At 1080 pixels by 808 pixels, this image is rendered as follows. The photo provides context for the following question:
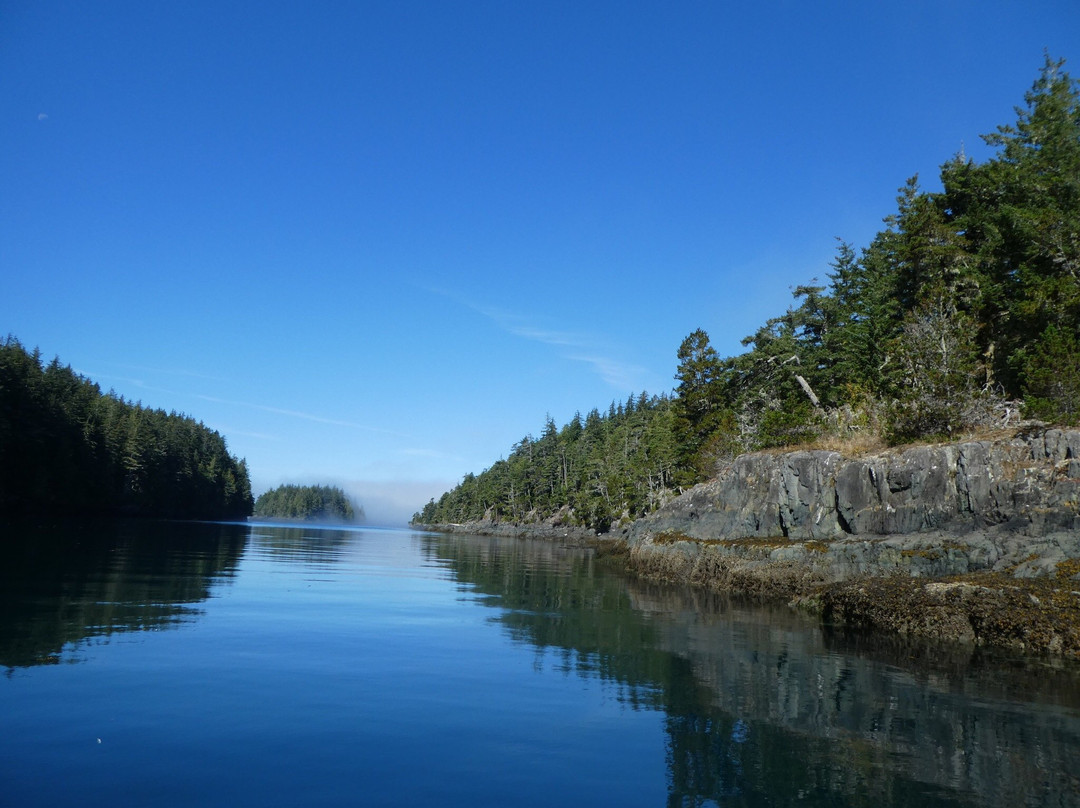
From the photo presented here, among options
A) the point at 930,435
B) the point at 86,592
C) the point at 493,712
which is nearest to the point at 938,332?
the point at 930,435

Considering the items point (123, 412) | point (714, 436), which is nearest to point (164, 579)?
point (714, 436)

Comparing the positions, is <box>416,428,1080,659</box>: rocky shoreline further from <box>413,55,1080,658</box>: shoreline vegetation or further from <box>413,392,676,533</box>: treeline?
<box>413,392,676,533</box>: treeline

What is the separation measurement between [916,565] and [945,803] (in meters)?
16.1

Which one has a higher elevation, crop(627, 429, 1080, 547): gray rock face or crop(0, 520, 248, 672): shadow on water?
crop(627, 429, 1080, 547): gray rock face

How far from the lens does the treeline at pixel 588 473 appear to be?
80.4 meters

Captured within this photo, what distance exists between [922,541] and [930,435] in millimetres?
5916

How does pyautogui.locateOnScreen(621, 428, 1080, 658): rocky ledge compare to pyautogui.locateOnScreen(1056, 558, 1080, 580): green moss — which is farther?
pyautogui.locateOnScreen(621, 428, 1080, 658): rocky ledge

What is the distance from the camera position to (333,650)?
15.0 meters

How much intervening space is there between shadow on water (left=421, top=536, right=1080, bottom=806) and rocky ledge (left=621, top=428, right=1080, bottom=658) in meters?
1.35

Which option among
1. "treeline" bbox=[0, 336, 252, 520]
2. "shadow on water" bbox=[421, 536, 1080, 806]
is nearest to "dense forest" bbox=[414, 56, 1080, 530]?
"shadow on water" bbox=[421, 536, 1080, 806]

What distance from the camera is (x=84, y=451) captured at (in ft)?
265

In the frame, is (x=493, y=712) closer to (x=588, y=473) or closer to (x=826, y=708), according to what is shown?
(x=826, y=708)

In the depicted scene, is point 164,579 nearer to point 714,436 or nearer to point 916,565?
point 916,565

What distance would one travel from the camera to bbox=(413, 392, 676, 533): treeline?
80375 millimetres
